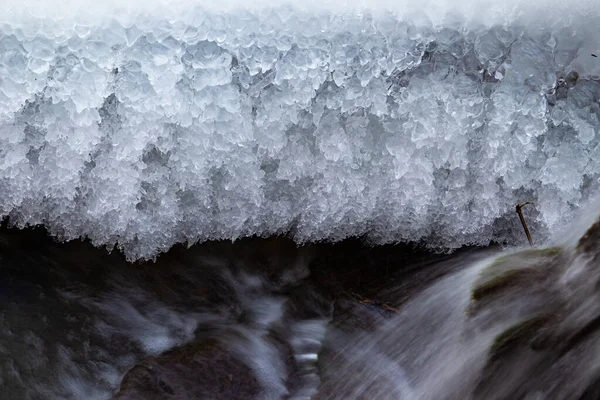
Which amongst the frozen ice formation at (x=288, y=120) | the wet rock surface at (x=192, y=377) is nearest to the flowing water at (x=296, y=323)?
the wet rock surface at (x=192, y=377)

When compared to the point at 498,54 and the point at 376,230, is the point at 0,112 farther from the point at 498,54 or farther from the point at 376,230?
the point at 498,54

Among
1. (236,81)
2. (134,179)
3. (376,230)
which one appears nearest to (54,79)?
(134,179)

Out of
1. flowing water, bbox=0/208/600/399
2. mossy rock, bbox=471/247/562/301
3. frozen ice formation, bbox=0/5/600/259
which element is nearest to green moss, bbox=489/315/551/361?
flowing water, bbox=0/208/600/399

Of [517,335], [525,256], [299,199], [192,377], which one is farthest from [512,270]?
[192,377]

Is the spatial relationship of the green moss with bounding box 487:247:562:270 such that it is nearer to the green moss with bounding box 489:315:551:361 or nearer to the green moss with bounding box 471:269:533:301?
the green moss with bounding box 471:269:533:301

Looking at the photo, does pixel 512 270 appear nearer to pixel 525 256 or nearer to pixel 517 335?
pixel 525 256

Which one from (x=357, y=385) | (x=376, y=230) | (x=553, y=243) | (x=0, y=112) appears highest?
(x=0, y=112)
